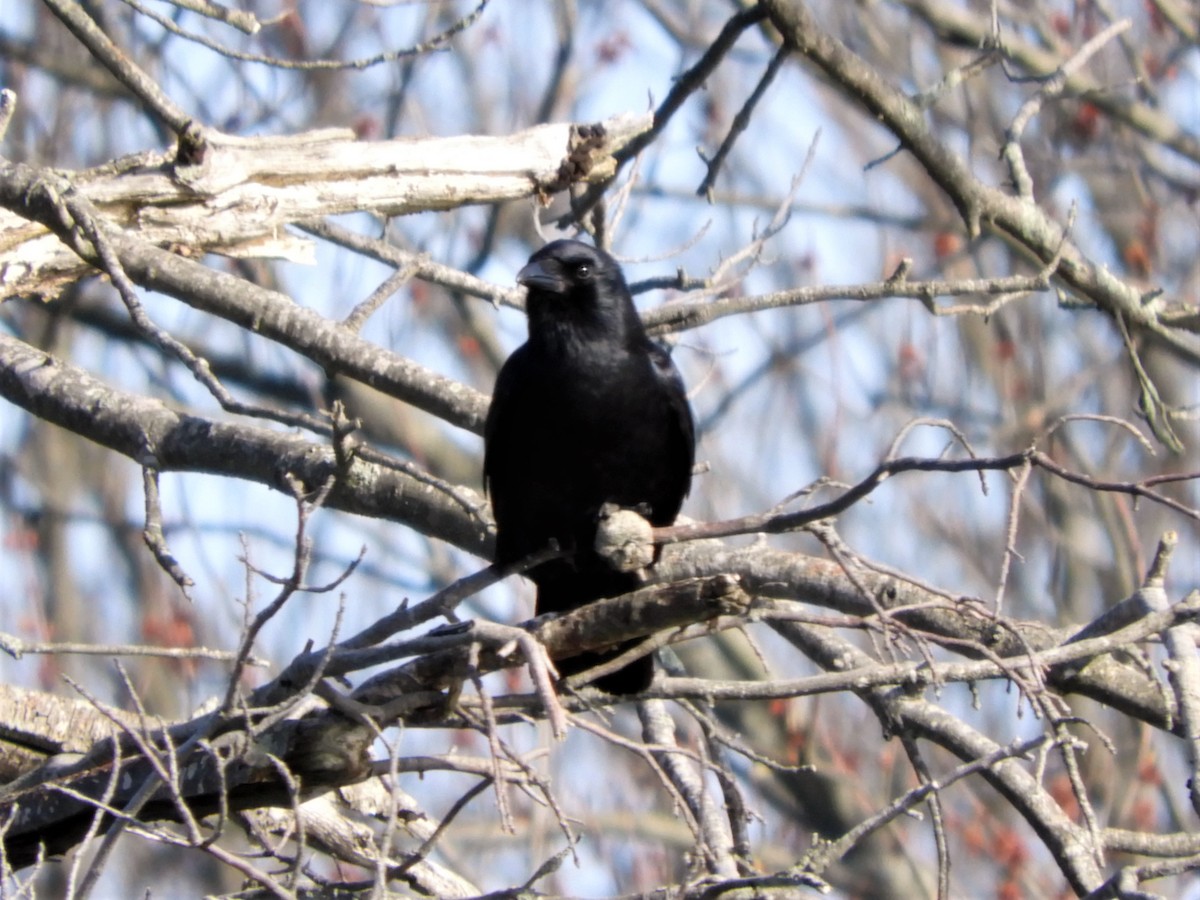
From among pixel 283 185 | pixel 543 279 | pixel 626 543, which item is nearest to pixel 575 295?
pixel 543 279

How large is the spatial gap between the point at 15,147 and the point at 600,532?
7.43 meters

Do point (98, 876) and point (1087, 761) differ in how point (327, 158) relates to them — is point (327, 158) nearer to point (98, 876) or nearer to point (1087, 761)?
point (98, 876)

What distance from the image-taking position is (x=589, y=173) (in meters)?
4.73

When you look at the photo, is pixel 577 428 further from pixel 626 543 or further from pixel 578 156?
pixel 578 156

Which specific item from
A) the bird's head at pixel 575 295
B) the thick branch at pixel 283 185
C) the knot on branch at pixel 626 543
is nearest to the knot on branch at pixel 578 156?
the thick branch at pixel 283 185

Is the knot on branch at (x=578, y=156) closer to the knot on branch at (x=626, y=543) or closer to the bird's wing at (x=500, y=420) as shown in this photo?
the bird's wing at (x=500, y=420)

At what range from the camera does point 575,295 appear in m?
4.42

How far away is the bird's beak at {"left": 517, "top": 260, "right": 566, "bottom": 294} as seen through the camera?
4.39 metres

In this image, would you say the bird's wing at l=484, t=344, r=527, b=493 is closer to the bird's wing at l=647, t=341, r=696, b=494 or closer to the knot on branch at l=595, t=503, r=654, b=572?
the bird's wing at l=647, t=341, r=696, b=494

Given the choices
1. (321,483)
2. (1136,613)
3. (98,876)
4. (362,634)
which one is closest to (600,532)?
(362,634)

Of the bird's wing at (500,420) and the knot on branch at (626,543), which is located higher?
the bird's wing at (500,420)

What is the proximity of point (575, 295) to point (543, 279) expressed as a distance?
111 mm

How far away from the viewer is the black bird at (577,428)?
421cm

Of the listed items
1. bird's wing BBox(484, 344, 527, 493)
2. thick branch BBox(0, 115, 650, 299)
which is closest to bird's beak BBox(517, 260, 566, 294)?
bird's wing BBox(484, 344, 527, 493)
